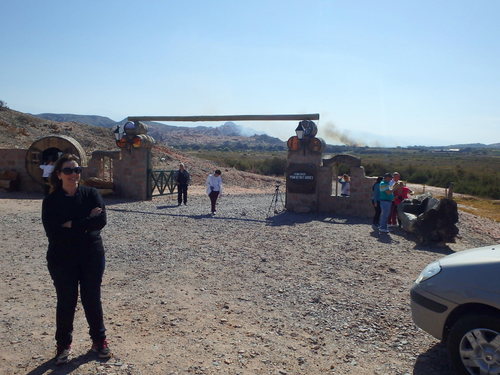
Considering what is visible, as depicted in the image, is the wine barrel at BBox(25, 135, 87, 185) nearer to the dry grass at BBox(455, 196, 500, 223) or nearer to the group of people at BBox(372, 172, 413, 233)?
the group of people at BBox(372, 172, 413, 233)

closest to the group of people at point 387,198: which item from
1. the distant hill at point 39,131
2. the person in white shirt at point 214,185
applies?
the person in white shirt at point 214,185

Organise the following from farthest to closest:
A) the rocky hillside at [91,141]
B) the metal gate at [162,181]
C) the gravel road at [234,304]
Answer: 1. the rocky hillside at [91,141]
2. the metal gate at [162,181]
3. the gravel road at [234,304]

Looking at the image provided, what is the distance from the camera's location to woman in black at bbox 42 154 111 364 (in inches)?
164

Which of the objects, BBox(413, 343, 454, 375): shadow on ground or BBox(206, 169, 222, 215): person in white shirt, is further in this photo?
BBox(206, 169, 222, 215): person in white shirt

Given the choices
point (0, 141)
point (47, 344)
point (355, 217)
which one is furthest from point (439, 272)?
point (0, 141)

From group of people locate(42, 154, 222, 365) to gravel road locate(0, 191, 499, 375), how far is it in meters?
0.38

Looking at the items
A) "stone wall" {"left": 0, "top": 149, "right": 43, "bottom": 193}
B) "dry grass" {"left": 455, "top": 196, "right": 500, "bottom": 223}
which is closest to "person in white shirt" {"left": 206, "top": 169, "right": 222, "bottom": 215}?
"stone wall" {"left": 0, "top": 149, "right": 43, "bottom": 193}

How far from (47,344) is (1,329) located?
790 mm

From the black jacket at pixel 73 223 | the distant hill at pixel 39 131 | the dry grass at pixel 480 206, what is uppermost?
the distant hill at pixel 39 131

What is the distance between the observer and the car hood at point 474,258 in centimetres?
421

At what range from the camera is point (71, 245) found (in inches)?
165

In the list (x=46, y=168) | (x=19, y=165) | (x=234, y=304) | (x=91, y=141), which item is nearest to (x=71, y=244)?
(x=234, y=304)

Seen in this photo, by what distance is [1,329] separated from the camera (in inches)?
204

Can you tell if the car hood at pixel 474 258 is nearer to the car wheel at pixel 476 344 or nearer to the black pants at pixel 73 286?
the car wheel at pixel 476 344
